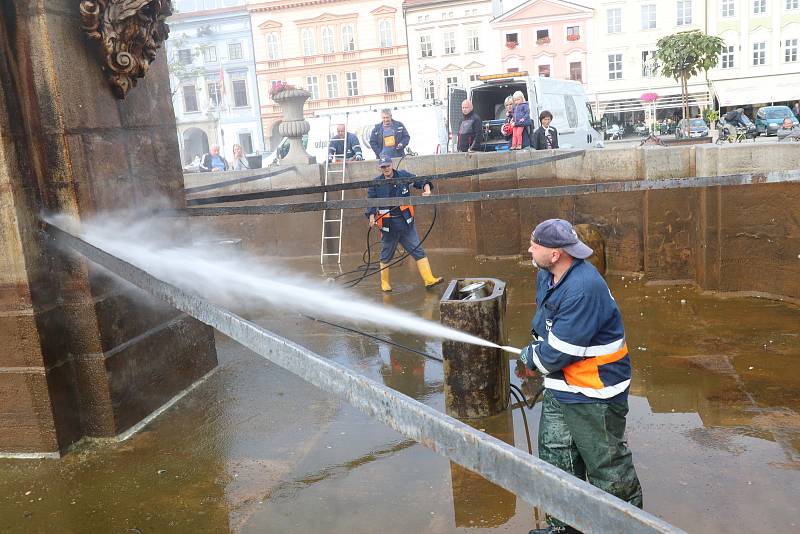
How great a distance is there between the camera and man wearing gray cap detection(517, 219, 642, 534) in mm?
3367

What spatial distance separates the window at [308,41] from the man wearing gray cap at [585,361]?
58572 mm

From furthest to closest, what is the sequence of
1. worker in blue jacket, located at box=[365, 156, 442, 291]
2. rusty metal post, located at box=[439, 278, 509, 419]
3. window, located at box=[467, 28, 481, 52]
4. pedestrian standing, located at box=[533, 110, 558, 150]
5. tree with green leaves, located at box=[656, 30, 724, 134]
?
window, located at box=[467, 28, 481, 52]
tree with green leaves, located at box=[656, 30, 724, 134]
pedestrian standing, located at box=[533, 110, 558, 150]
worker in blue jacket, located at box=[365, 156, 442, 291]
rusty metal post, located at box=[439, 278, 509, 419]

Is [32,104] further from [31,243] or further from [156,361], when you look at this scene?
[156,361]

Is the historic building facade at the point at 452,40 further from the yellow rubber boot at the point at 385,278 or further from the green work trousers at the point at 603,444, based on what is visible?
the green work trousers at the point at 603,444

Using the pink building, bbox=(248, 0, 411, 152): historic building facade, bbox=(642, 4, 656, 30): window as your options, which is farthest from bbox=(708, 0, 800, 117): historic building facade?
bbox=(248, 0, 411, 152): historic building facade

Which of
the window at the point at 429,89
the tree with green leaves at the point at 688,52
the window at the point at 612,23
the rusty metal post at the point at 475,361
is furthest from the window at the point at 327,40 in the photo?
the rusty metal post at the point at 475,361

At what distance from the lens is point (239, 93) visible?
6028 cm

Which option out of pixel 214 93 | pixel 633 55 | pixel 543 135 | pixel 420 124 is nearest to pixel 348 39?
pixel 214 93

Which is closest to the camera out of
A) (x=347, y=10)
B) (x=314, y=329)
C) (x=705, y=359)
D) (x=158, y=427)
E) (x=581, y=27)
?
(x=158, y=427)

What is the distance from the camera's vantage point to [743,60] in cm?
5081

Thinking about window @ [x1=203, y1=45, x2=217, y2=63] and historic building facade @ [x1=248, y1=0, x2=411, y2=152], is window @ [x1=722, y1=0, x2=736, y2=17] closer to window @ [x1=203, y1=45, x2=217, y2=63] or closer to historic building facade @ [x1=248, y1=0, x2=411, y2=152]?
historic building facade @ [x1=248, y1=0, x2=411, y2=152]

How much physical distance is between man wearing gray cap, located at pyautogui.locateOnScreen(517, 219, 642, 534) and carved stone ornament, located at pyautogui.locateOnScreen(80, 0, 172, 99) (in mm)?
3332

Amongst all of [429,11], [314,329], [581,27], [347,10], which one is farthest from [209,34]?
[314,329]

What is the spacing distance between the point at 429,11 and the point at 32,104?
55115mm
